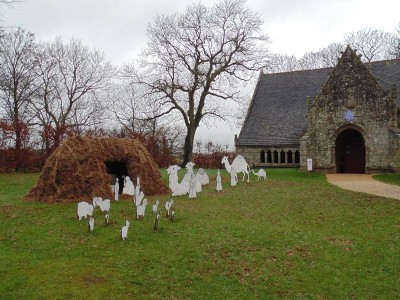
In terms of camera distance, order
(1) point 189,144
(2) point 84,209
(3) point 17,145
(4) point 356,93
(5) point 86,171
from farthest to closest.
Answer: (1) point 189,144
(3) point 17,145
(4) point 356,93
(5) point 86,171
(2) point 84,209

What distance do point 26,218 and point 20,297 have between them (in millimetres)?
6067

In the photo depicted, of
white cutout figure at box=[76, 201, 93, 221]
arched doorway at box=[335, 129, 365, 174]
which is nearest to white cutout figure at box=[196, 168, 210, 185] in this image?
white cutout figure at box=[76, 201, 93, 221]

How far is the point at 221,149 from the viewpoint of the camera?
4069 cm

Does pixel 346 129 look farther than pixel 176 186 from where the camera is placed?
Yes

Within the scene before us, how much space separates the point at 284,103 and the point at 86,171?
21.6 m

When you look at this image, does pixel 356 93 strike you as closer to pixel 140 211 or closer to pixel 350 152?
pixel 350 152

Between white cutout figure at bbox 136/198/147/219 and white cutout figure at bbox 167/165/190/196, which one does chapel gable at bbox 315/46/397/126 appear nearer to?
white cutout figure at bbox 167/165/190/196

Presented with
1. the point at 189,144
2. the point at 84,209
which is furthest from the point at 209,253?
the point at 189,144

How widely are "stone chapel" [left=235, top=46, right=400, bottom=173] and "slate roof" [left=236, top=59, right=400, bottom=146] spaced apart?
83 millimetres

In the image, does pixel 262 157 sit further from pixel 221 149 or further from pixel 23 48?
pixel 23 48

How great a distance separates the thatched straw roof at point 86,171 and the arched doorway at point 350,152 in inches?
592

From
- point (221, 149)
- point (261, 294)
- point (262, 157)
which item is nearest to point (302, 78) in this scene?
point (262, 157)

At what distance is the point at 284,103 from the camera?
3272 cm

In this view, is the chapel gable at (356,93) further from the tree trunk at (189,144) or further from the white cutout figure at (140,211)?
the white cutout figure at (140,211)
